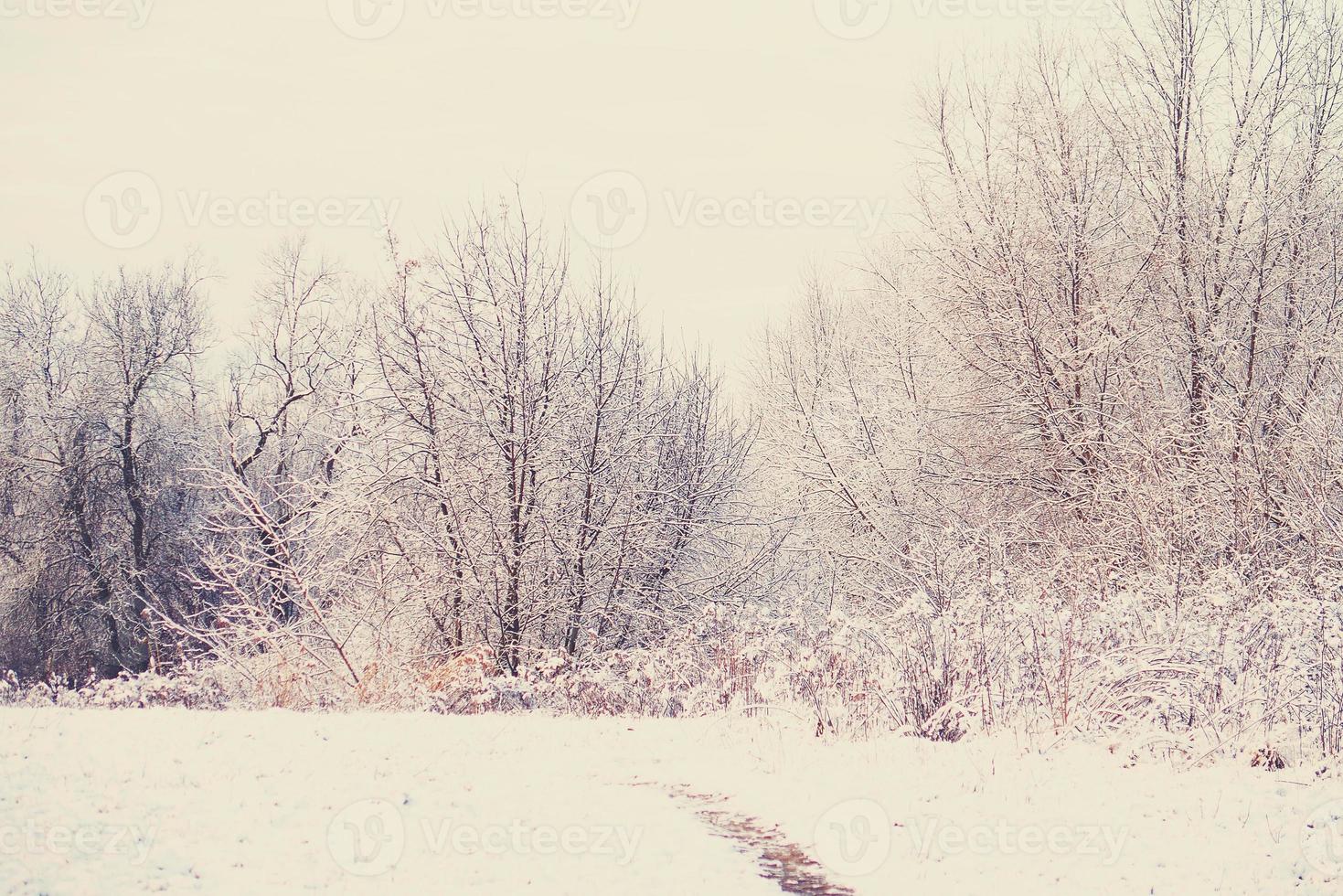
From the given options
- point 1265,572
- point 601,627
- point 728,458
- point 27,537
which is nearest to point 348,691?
point 601,627

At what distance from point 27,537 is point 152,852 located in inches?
1033

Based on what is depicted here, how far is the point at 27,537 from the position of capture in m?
26.2

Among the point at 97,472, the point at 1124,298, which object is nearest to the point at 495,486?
the point at 1124,298

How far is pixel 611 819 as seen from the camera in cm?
629

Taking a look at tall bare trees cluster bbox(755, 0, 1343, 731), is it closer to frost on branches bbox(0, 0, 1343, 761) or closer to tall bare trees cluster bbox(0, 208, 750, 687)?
frost on branches bbox(0, 0, 1343, 761)

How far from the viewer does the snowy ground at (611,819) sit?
495 cm

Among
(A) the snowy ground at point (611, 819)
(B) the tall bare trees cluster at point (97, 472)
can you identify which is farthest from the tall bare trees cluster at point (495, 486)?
(B) the tall bare trees cluster at point (97, 472)

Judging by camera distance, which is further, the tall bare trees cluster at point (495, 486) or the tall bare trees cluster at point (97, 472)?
the tall bare trees cluster at point (97, 472)

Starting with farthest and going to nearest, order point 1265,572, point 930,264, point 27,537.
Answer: point 27,537, point 930,264, point 1265,572

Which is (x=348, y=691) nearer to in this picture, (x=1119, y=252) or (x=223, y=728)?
(x=223, y=728)

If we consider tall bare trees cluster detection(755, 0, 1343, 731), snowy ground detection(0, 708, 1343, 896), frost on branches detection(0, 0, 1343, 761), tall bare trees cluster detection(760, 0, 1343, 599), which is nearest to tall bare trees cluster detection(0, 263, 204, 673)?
frost on branches detection(0, 0, 1343, 761)

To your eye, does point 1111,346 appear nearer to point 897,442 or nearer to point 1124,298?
point 1124,298

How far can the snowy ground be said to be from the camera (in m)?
4.95

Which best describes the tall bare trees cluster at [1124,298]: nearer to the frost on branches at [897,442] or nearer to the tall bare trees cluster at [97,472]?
the frost on branches at [897,442]
